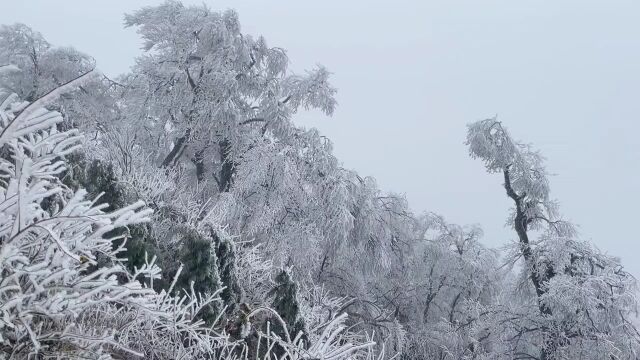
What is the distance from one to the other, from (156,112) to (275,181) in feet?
13.4

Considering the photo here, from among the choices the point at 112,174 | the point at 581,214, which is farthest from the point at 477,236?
the point at 581,214

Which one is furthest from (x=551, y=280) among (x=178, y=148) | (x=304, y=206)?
(x=178, y=148)

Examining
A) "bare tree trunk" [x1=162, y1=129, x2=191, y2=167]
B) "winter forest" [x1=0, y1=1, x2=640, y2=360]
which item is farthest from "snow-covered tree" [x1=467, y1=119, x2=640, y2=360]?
"bare tree trunk" [x1=162, y1=129, x2=191, y2=167]

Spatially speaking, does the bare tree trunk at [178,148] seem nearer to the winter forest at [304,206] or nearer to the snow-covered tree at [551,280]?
the winter forest at [304,206]

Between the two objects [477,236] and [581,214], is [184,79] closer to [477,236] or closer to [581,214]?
[477,236]

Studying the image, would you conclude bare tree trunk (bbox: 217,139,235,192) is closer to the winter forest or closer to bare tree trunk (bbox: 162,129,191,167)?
the winter forest

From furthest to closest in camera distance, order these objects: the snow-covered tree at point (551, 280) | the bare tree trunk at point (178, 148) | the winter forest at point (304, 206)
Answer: the bare tree trunk at point (178, 148)
the snow-covered tree at point (551, 280)
the winter forest at point (304, 206)

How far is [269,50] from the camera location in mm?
17094

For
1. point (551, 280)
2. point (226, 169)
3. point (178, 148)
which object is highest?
point (551, 280)

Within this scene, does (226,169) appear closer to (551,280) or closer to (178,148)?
(178,148)

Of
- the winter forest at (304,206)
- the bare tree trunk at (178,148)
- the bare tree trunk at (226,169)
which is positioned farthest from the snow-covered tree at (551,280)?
the bare tree trunk at (178,148)

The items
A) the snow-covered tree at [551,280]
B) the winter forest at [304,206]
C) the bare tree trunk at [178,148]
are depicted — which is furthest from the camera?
the bare tree trunk at [178,148]

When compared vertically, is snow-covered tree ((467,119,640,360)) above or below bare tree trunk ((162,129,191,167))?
above

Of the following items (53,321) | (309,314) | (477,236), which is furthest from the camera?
(477,236)
